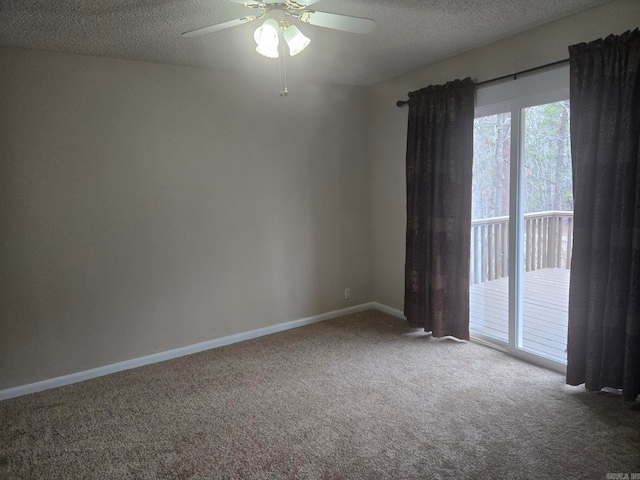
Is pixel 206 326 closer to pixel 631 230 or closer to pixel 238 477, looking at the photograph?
pixel 238 477

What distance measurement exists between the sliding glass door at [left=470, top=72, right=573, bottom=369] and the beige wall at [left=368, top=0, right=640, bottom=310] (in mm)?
319

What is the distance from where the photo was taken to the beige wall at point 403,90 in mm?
2758

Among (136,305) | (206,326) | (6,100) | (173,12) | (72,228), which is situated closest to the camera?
(173,12)

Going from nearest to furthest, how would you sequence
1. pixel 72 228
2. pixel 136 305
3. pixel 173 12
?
pixel 173 12 < pixel 72 228 < pixel 136 305

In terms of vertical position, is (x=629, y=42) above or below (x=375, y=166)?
above

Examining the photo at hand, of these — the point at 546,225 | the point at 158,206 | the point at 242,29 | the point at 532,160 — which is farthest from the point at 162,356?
the point at 546,225

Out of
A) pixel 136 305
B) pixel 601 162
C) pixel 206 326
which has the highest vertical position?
pixel 601 162

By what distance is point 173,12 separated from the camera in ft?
8.21

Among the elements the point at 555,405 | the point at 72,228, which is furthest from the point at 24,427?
the point at 555,405

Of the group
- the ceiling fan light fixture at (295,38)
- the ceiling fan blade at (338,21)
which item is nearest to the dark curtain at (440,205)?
the ceiling fan blade at (338,21)

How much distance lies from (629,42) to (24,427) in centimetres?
424

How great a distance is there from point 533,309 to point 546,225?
79 centimetres

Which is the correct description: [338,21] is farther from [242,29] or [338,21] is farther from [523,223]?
[523,223]

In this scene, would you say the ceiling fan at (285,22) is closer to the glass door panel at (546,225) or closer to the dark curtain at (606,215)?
the dark curtain at (606,215)
